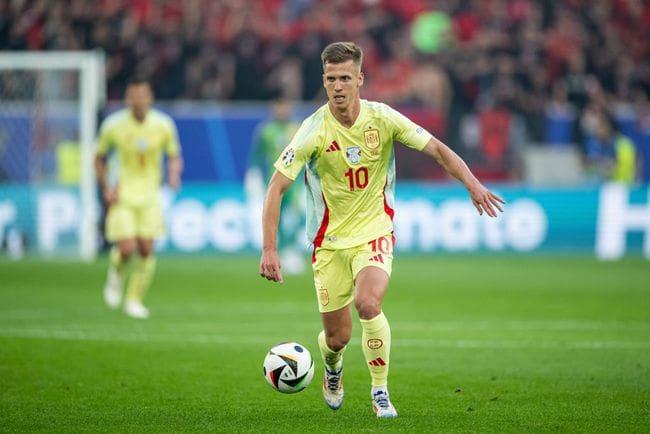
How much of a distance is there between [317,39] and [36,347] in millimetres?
14485

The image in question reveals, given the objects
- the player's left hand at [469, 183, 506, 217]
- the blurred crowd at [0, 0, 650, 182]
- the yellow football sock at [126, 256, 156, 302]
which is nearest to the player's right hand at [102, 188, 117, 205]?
the yellow football sock at [126, 256, 156, 302]

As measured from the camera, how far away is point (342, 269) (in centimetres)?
788

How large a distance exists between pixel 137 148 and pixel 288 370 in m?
7.17

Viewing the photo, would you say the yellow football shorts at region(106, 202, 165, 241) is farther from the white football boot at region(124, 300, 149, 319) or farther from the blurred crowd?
the blurred crowd

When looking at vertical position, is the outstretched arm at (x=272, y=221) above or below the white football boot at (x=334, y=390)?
above

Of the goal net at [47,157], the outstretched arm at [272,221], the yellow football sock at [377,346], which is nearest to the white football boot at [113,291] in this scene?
the goal net at [47,157]

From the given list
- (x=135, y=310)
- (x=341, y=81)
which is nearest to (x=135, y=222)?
(x=135, y=310)

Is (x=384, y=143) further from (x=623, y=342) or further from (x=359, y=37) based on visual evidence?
(x=359, y=37)

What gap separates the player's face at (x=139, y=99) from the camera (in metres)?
14.1

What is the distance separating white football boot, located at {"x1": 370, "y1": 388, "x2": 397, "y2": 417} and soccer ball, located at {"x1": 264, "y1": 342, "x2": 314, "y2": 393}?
45cm

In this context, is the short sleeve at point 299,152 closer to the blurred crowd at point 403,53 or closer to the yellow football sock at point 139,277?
the yellow football sock at point 139,277

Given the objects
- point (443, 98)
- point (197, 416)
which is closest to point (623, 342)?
point (197, 416)

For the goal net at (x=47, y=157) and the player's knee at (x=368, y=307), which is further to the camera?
the goal net at (x=47, y=157)

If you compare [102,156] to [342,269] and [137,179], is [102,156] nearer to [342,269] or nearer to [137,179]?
[137,179]
